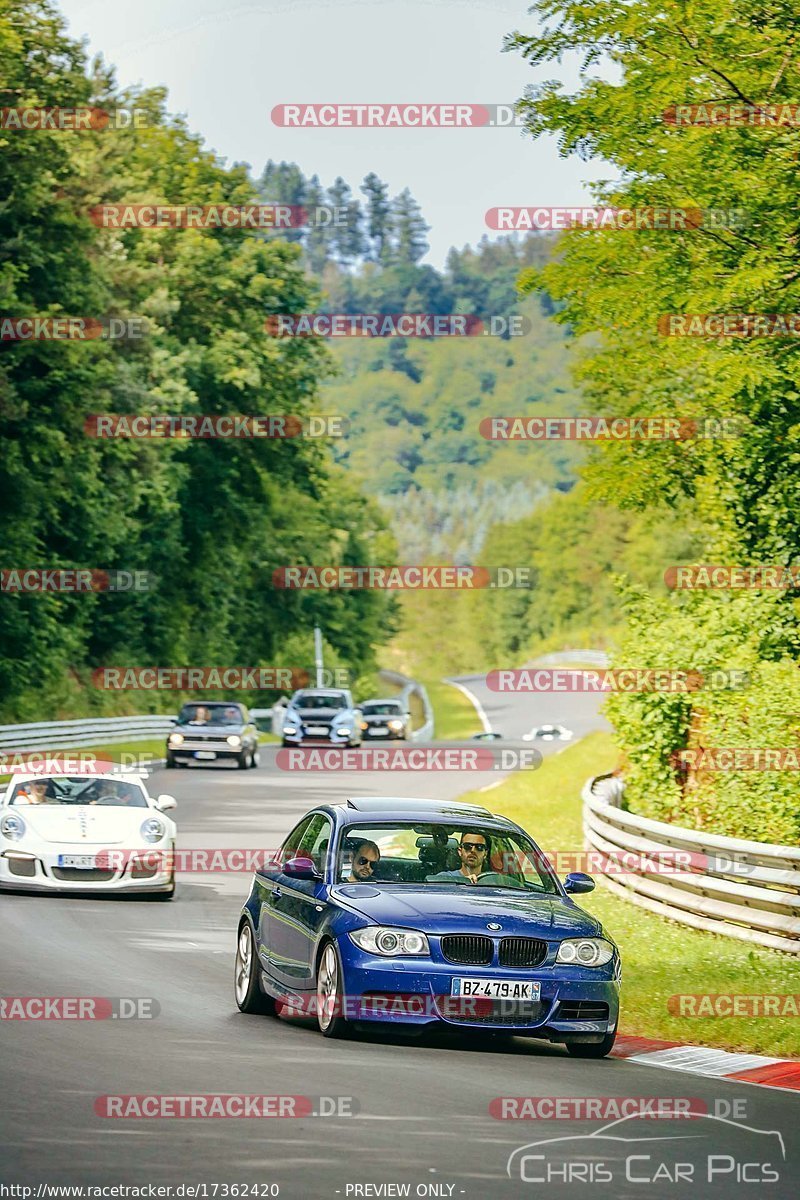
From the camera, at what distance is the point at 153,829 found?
20172 mm

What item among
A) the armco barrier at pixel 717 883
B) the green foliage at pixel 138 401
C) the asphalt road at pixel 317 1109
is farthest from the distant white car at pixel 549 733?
the asphalt road at pixel 317 1109

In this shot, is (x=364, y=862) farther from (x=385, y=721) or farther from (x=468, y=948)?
(x=385, y=721)

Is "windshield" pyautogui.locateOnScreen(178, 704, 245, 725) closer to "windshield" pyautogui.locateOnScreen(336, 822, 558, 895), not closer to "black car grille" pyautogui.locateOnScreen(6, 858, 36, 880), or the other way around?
"black car grille" pyautogui.locateOnScreen(6, 858, 36, 880)

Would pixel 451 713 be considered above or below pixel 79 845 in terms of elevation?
below

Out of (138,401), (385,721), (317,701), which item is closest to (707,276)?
(317,701)

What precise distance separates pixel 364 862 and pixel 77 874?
8583mm

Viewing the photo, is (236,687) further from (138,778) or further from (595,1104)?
(595,1104)

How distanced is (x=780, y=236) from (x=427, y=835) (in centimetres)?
774

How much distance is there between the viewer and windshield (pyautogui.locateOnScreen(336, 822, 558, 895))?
1176cm

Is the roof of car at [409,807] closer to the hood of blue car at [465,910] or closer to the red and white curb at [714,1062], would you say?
the hood of blue car at [465,910]

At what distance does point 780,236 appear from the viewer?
17359 millimetres

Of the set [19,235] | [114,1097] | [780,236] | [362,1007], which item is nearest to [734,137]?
[780,236]

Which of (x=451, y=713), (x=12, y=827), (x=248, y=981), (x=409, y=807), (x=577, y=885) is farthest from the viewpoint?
(x=451, y=713)

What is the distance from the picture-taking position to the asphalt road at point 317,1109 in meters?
7.49
